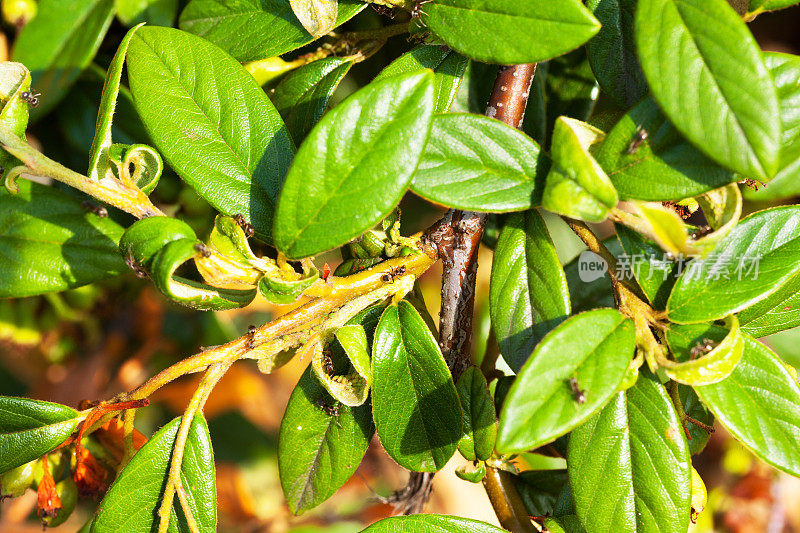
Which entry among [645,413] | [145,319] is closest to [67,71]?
[145,319]

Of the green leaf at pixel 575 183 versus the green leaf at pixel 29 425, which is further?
the green leaf at pixel 29 425

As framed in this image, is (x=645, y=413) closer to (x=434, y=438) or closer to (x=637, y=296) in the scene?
(x=637, y=296)

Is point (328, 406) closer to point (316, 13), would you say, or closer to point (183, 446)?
point (183, 446)

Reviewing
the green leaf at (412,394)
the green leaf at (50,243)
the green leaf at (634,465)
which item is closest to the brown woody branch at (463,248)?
the green leaf at (412,394)

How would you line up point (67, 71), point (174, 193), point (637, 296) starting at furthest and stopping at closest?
point (174, 193) < point (67, 71) < point (637, 296)

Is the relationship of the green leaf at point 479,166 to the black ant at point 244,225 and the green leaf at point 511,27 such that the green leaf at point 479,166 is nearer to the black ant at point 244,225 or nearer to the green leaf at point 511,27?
the green leaf at point 511,27

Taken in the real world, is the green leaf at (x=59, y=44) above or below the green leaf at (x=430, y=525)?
above
